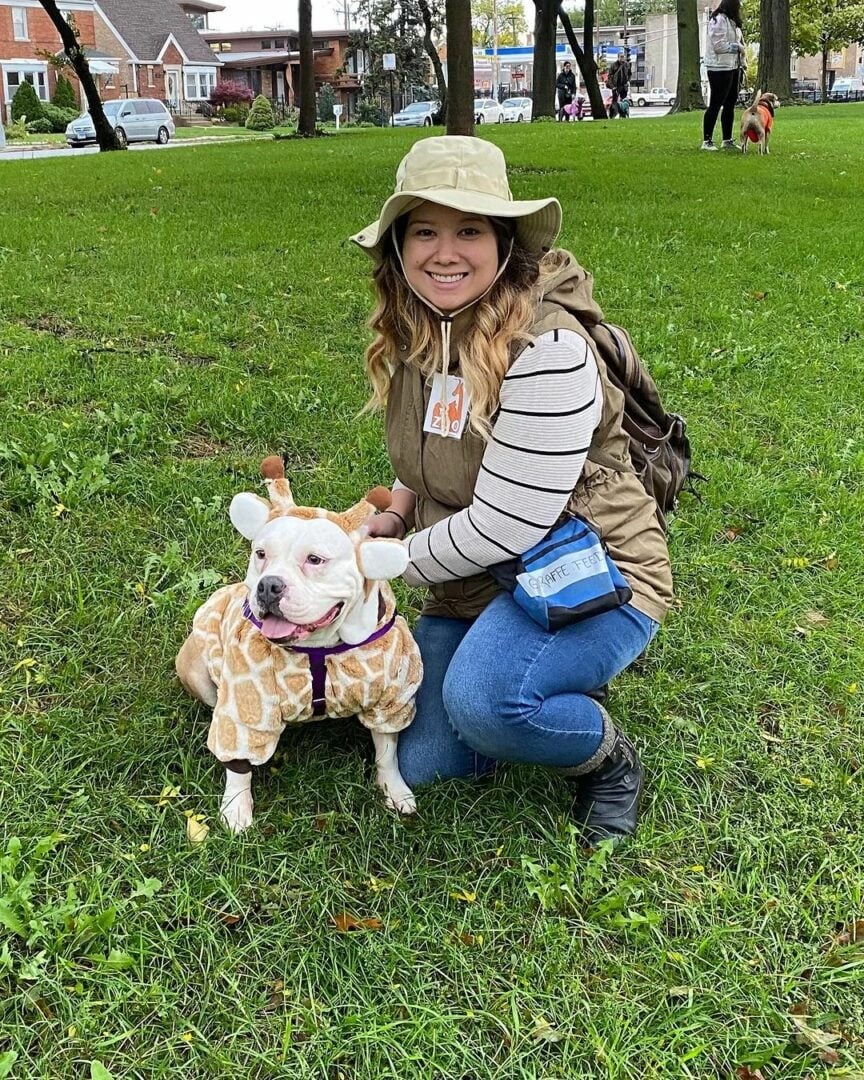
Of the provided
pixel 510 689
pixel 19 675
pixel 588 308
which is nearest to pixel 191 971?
pixel 510 689

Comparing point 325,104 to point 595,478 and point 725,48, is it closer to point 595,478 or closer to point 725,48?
point 725,48

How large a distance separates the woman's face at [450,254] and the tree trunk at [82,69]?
818 inches

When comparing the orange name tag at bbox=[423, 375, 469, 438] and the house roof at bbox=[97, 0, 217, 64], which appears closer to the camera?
the orange name tag at bbox=[423, 375, 469, 438]

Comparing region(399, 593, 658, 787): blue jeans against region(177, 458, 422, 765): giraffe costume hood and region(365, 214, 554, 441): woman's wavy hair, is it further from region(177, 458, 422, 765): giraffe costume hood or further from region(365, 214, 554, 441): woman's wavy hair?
region(365, 214, 554, 441): woman's wavy hair

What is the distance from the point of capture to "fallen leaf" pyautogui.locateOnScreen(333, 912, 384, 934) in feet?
7.17

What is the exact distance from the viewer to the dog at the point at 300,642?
2121mm

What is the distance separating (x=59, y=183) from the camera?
12180mm

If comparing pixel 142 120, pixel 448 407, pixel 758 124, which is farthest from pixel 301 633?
pixel 142 120

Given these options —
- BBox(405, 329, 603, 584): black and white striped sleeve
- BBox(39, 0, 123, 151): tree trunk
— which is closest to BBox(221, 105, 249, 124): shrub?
BBox(39, 0, 123, 151): tree trunk

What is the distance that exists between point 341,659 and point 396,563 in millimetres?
300

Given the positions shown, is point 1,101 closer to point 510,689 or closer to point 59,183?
point 59,183

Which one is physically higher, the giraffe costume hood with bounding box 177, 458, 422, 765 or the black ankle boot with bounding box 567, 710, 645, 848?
the giraffe costume hood with bounding box 177, 458, 422, 765

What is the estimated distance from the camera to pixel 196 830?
7.84 feet

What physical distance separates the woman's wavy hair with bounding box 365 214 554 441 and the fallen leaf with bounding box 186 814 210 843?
117 cm
